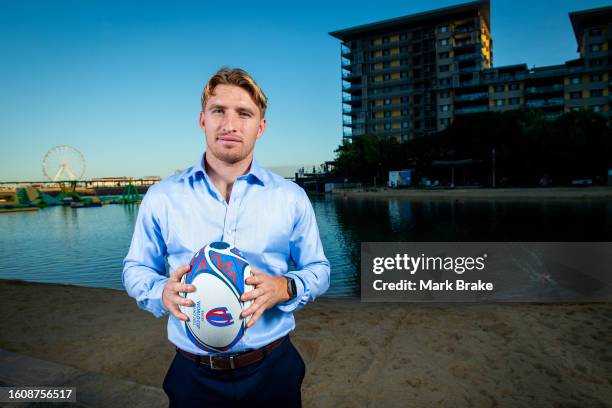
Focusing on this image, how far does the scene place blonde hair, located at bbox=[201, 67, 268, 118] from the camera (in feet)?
7.64

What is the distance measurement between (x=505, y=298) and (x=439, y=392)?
24.4 feet

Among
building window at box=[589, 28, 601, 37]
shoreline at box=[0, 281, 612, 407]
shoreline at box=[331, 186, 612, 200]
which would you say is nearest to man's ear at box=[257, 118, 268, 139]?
shoreline at box=[0, 281, 612, 407]

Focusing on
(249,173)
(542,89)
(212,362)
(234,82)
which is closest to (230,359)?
(212,362)

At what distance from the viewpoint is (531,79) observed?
94.3 m

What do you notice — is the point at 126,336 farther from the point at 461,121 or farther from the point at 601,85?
the point at 601,85

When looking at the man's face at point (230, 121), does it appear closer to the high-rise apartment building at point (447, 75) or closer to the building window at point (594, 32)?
the high-rise apartment building at point (447, 75)

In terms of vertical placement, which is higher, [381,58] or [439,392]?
[381,58]

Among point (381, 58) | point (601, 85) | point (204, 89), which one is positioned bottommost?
point (204, 89)

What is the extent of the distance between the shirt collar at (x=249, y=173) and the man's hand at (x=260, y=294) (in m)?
0.61

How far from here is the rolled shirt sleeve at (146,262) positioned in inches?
89.0

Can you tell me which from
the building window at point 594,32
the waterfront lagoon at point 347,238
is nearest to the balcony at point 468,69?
the building window at point 594,32

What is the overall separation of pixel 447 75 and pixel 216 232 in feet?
368

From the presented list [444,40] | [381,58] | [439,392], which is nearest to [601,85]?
[444,40]

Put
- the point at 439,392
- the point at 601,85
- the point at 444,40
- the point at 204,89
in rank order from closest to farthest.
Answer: the point at 204,89
the point at 439,392
the point at 601,85
the point at 444,40
